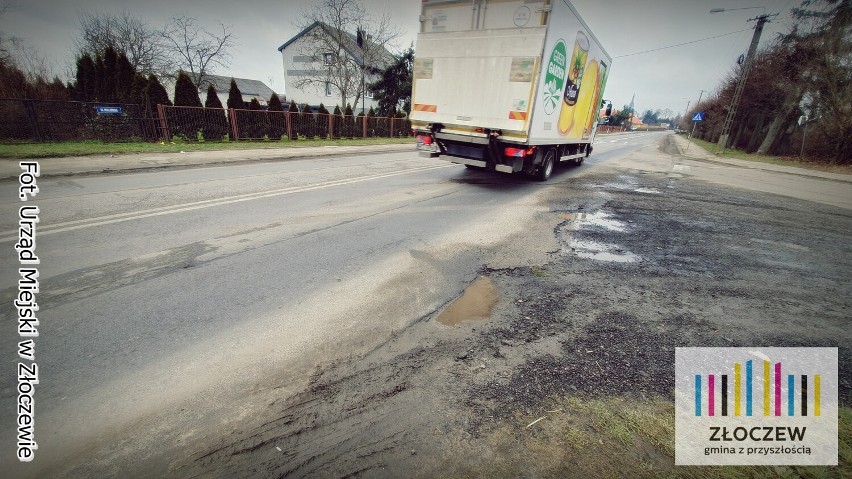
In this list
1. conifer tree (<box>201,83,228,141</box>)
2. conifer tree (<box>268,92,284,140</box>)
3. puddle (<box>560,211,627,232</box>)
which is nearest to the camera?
puddle (<box>560,211,627,232</box>)

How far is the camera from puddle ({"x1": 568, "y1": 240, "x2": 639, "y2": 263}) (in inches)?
183

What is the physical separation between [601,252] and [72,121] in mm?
18683

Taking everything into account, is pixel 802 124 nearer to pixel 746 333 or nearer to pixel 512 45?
pixel 512 45

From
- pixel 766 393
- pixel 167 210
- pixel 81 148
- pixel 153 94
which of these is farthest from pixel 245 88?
pixel 766 393

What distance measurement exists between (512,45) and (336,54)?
92.9ft

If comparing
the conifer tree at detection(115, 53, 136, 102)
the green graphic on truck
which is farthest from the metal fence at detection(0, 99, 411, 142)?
the green graphic on truck

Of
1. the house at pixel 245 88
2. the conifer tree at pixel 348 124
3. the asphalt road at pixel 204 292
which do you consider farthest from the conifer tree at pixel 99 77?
the house at pixel 245 88

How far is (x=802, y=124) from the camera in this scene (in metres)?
23.3

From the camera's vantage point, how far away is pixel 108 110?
1304cm

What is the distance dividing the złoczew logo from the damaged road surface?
113 mm

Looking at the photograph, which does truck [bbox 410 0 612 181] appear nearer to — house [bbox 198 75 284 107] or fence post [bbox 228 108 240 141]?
fence post [bbox 228 108 240 141]

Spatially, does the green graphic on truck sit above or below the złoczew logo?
above

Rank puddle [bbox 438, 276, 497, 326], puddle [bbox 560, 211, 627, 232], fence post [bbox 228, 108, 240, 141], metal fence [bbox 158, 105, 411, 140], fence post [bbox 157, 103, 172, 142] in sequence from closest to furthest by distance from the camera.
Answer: puddle [bbox 438, 276, 497, 326], puddle [bbox 560, 211, 627, 232], fence post [bbox 157, 103, 172, 142], metal fence [bbox 158, 105, 411, 140], fence post [bbox 228, 108, 240, 141]

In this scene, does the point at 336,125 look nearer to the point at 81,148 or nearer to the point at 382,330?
the point at 81,148
